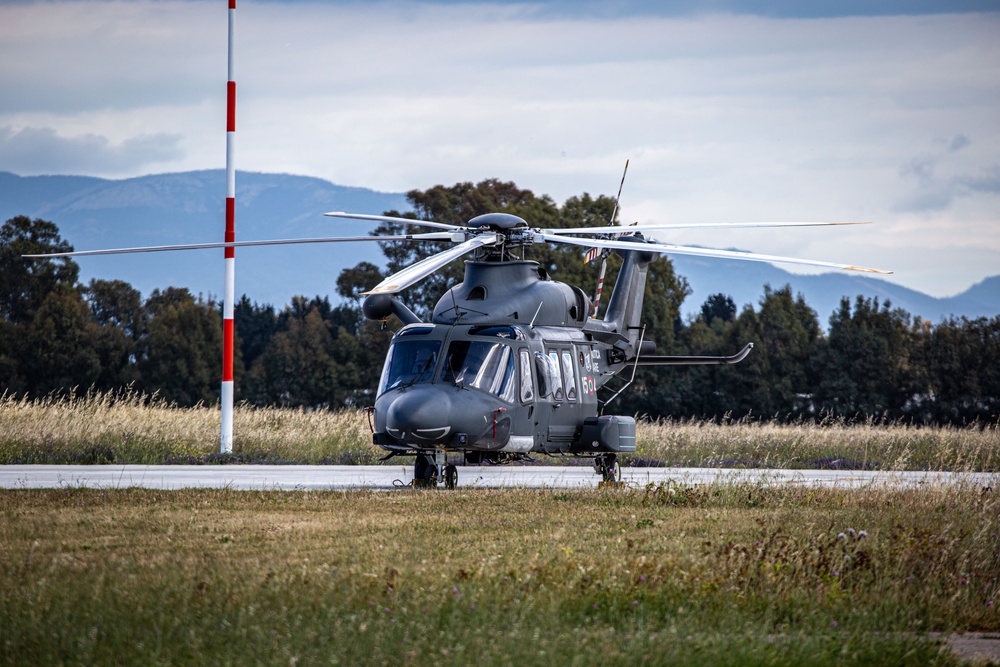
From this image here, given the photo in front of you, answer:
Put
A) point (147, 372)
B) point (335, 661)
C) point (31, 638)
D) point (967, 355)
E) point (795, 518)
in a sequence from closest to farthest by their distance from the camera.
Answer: point (335, 661), point (31, 638), point (795, 518), point (967, 355), point (147, 372)

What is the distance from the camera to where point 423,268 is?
1505cm

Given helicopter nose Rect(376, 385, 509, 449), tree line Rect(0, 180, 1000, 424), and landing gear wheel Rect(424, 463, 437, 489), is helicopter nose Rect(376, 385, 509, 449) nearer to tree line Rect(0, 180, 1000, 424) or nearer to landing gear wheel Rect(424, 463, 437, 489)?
landing gear wheel Rect(424, 463, 437, 489)

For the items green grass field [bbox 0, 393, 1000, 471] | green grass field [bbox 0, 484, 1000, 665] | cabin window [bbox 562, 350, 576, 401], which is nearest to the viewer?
green grass field [bbox 0, 484, 1000, 665]

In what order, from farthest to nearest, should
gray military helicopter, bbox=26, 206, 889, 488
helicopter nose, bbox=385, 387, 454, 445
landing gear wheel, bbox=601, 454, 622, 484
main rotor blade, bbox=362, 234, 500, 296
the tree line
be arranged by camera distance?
the tree line < landing gear wheel, bbox=601, 454, 622, 484 < gray military helicopter, bbox=26, 206, 889, 488 < helicopter nose, bbox=385, 387, 454, 445 < main rotor blade, bbox=362, 234, 500, 296

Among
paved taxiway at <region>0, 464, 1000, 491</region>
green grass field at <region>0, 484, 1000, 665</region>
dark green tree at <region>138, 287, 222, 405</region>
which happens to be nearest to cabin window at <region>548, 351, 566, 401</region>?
paved taxiway at <region>0, 464, 1000, 491</region>

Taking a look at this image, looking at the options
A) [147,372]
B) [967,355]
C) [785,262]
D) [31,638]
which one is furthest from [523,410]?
[147,372]

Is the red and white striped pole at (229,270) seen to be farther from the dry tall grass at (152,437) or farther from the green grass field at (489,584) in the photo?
the green grass field at (489,584)

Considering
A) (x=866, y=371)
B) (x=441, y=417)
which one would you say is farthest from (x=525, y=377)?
(x=866, y=371)

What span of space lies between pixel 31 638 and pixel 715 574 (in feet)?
15.9

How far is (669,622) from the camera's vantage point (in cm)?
799

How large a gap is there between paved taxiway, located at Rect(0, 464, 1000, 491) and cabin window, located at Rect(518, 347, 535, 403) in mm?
1344

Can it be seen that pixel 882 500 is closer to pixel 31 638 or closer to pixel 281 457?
pixel 31 638

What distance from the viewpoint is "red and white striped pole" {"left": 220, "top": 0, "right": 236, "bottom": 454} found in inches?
955

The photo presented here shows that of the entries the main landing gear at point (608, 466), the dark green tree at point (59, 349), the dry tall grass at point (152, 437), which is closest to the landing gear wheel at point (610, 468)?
the main landing gear at point (608, 466)
